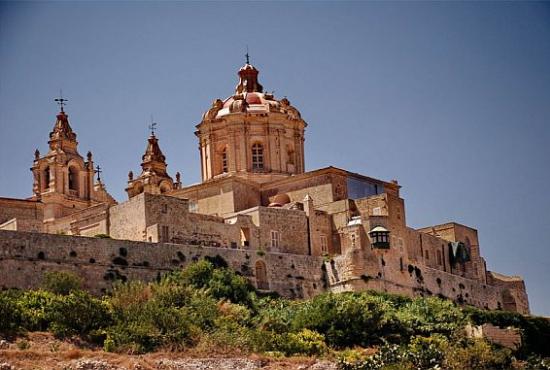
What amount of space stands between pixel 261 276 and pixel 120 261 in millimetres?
6441

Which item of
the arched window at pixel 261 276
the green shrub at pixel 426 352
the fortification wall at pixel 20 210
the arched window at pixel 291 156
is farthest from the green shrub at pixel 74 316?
the arched window at pixel 291 156

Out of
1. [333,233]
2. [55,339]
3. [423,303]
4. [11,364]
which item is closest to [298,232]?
[333,233]

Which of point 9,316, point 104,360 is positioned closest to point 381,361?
point 104,360

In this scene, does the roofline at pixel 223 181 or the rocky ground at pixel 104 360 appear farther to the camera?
the roofline at pixel 223 181

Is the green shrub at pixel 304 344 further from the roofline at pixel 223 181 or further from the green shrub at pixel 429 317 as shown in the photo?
the roofline at pixel 223 181

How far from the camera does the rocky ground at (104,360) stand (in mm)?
39531

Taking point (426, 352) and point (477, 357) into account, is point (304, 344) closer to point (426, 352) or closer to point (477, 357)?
point (426, 352)

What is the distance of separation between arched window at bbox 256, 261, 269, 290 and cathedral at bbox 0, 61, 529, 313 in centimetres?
5

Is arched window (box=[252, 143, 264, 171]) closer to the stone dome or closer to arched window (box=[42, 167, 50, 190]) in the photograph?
the stone dome

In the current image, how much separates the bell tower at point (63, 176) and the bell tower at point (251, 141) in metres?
5.83

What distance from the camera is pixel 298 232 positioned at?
56844 mm

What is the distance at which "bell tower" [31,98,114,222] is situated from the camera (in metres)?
64.1

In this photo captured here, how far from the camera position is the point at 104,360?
40.7 m

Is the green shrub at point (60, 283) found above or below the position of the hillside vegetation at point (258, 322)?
above
